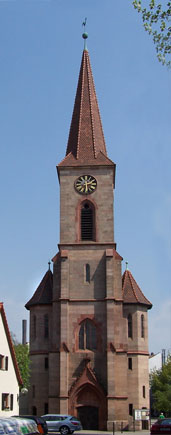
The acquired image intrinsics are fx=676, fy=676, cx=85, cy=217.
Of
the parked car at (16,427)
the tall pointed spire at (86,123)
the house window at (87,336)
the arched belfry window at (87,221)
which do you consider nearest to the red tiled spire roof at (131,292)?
the house window at (87,336)

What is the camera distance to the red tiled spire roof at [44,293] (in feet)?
183

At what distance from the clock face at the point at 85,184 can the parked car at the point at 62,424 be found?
19330 millimetres

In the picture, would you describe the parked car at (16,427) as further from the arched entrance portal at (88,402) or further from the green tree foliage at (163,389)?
the green tree foliage at (163,389)

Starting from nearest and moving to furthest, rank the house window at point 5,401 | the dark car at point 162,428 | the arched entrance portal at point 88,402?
the dark car at point 162,428, the house window at point 5,401, the arched entrance portal at point 88,402

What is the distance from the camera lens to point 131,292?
56438 mm

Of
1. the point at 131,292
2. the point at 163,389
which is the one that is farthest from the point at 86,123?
the point at 163,389

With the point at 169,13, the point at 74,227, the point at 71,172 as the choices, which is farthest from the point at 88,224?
A: the point at 169,13

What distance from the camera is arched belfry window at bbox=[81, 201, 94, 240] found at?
2194 inches

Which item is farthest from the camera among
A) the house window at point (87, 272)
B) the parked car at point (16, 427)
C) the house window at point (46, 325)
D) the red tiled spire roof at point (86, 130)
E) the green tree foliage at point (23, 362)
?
the red tiled spire roof at point (86, 130)

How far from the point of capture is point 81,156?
58.2m

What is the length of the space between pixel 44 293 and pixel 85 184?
9.76m

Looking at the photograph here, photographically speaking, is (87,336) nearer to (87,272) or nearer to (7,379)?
(87,272)

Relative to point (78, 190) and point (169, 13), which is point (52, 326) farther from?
point (169, 13)

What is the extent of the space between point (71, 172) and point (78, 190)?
1758 mm
